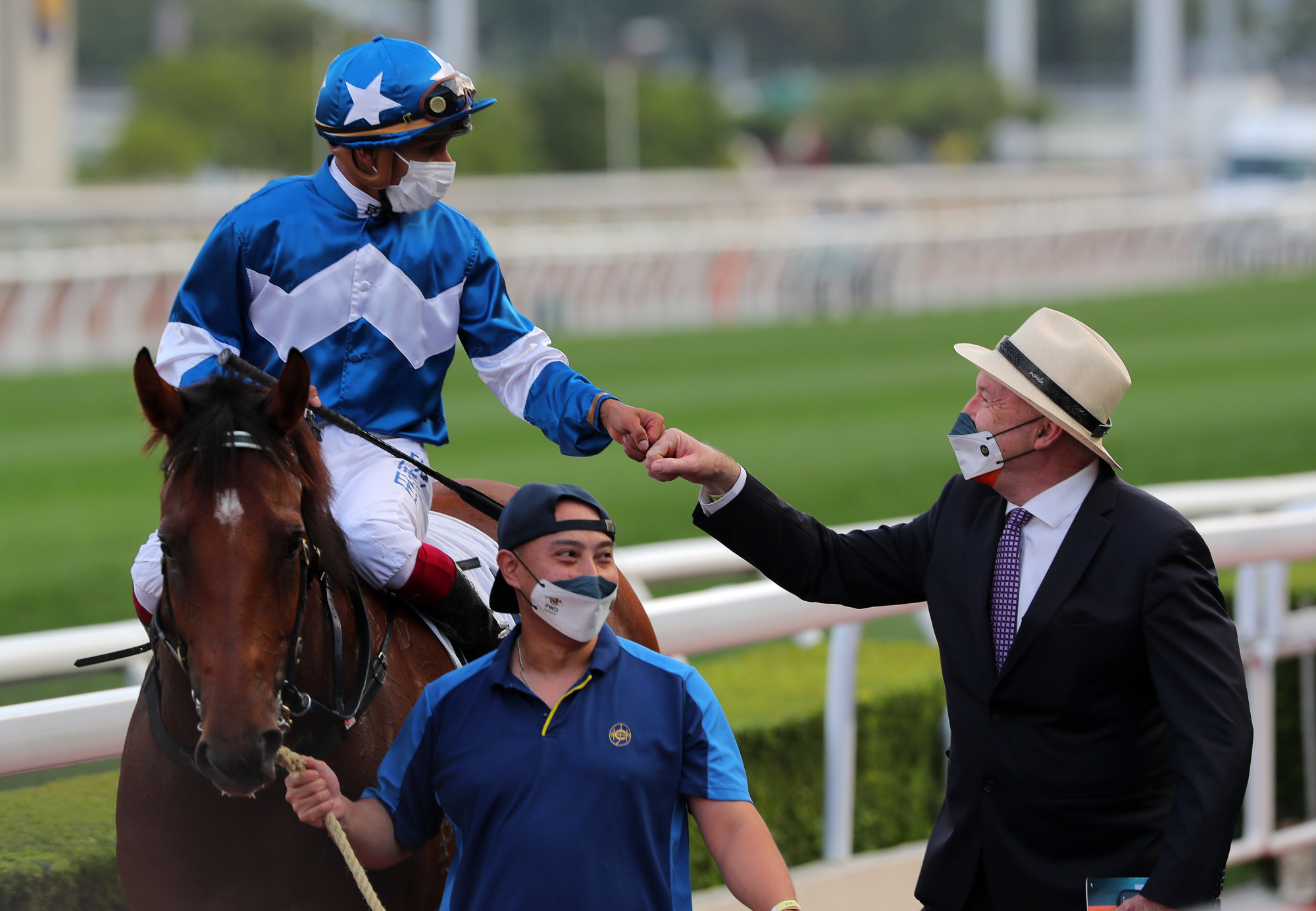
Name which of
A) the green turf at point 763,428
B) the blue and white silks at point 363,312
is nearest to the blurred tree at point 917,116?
the green turf at point 763,428

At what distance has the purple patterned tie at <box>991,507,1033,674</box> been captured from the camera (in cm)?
273

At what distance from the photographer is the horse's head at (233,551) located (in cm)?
219

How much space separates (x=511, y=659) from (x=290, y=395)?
480 millimetres

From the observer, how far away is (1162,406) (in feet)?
46.6

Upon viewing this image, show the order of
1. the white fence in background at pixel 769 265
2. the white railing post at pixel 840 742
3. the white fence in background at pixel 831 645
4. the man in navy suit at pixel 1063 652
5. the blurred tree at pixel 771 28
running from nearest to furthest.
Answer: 1. the man in navy suit at pixel 1063 652
2. the white fence in background at pixel 831 645
3. the white railing post at pixel 840 742
4. the white fence in background at pixel 769 265
5. the blurred tree at pixel 771 28

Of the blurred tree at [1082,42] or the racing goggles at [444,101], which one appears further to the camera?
the blurred tree at [1082,42]

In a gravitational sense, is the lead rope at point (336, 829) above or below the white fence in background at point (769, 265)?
above

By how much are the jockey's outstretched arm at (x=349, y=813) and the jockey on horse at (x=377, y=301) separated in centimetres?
51

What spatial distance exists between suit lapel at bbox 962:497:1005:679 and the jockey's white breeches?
0.90m

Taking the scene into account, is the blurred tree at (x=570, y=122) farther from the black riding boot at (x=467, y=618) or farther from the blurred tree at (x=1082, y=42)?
the blurred tree at (x=1082, y=42)

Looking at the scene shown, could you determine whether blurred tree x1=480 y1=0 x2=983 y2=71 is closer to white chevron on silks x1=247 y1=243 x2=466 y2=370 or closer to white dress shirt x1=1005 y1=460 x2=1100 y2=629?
white chevron on silks x1=247 y1=243 x2=466 y2=370

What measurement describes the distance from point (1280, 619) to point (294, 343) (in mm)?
2952

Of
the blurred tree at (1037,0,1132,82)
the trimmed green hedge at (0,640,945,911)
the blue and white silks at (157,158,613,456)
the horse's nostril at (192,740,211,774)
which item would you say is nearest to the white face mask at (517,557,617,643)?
the horse's nostril at (192,740,211,774)

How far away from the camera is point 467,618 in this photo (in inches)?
115
